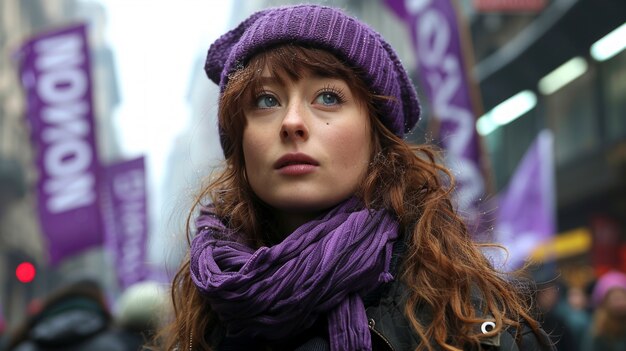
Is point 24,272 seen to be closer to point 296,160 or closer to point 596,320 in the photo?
point 596,320

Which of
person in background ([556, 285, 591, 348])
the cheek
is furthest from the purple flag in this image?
the cheek

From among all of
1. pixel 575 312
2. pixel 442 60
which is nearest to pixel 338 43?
pixel 442 60

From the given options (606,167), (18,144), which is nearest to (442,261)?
(606,167)

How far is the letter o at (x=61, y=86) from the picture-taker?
10.2 meters

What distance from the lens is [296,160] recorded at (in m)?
1.96

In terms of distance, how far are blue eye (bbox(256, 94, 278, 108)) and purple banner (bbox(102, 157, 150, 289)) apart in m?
12.1

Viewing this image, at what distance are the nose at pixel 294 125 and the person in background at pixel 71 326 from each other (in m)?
3.16

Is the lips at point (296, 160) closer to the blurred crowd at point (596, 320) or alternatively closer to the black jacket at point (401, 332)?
the black jacket at point (401, 332)

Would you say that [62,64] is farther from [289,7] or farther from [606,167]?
[606,167]

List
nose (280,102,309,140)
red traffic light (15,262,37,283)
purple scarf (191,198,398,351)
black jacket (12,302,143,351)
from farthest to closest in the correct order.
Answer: red traffic light (15,262,37,283), black jacket (12,302,143,351), nose (280,102,309,140), purple scarf (191,198,398,351)

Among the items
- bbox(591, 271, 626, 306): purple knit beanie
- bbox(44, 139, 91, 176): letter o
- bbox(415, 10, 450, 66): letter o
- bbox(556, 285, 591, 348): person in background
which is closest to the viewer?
bbox(591, 271, 626, 306): purple knit beanie

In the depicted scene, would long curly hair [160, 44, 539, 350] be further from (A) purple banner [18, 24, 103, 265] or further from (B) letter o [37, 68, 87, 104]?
(B) letter o [37, 68, 87, 104]

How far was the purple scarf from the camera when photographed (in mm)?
1786

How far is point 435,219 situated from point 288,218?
35 centimetres
